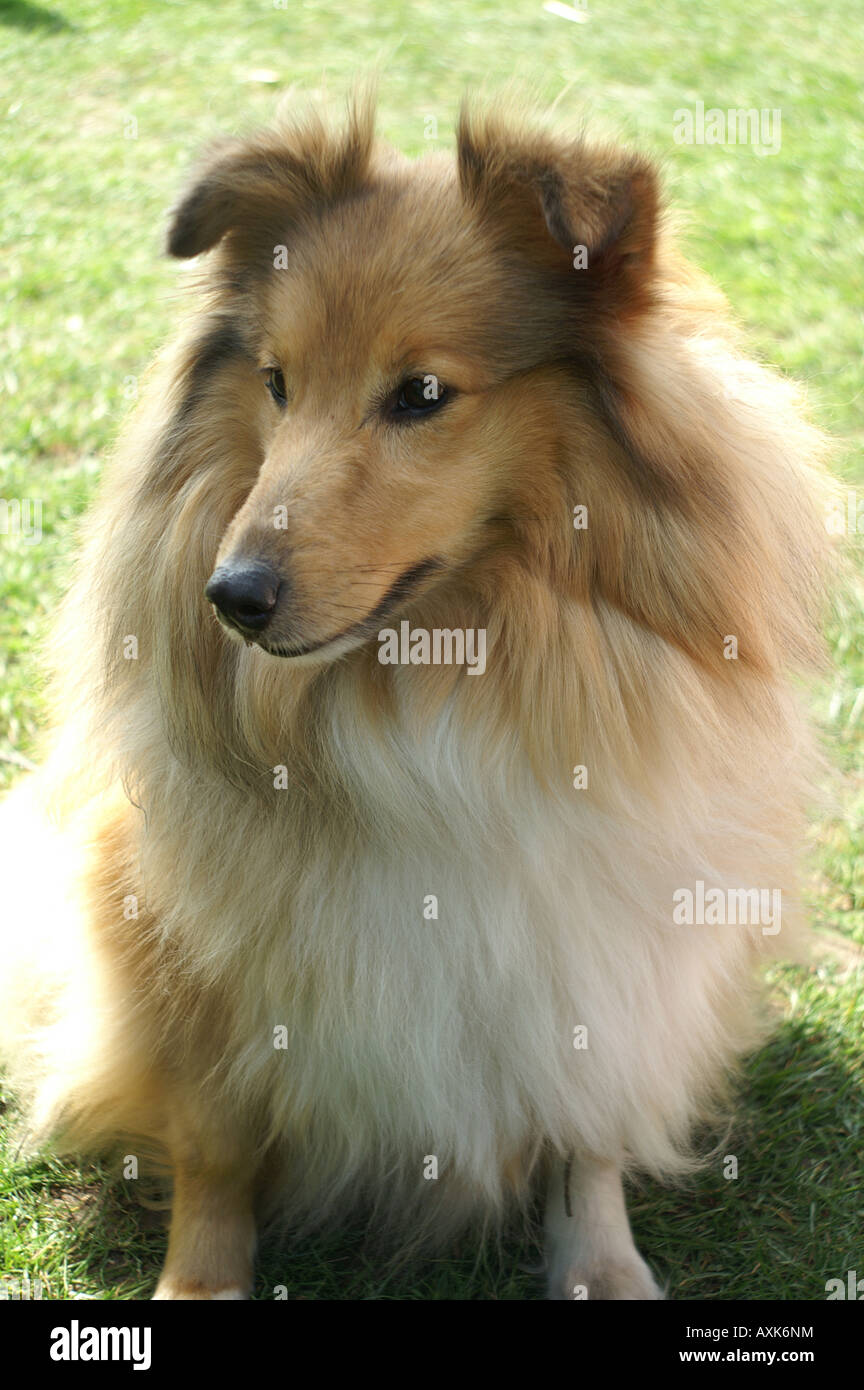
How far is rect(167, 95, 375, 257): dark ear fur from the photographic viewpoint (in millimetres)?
2357

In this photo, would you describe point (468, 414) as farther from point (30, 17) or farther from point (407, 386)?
point (30, 17)

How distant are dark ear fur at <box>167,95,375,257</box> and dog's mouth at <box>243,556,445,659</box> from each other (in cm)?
67

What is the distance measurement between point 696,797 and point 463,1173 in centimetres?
90

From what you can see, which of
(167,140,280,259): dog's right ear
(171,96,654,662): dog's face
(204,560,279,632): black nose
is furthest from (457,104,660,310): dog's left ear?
(204,560,279,632): black nose

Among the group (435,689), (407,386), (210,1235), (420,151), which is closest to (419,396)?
(407,386)

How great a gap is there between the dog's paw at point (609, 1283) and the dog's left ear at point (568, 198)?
1.91 metres

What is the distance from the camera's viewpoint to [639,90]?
337 inches

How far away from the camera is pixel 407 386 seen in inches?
86.7

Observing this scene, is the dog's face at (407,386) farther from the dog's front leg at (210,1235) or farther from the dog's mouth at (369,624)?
the dog's front leg at (210,1235)

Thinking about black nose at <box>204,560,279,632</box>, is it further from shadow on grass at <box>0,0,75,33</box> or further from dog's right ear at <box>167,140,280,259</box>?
shadow on grass at <box>0,0,75,33</box>

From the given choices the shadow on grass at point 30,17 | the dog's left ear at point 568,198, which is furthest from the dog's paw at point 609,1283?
the shadow on grass at point 30,17

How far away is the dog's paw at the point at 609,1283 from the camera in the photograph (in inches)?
110

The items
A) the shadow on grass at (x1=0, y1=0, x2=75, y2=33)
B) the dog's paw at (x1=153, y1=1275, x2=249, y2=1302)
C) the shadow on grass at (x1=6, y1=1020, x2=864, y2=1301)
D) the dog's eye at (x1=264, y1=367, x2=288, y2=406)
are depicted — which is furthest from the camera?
the shadow on grass at (x1=0, y1=0, x2=75, y2=33)
